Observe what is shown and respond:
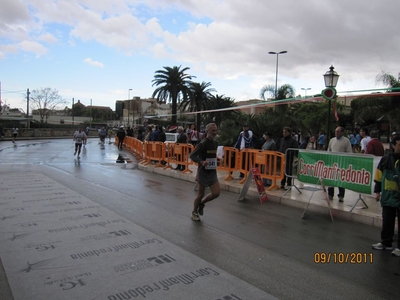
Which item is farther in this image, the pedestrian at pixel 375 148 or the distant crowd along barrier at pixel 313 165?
the pedestrian at pixel 375 148

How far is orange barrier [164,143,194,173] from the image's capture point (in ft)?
42.3

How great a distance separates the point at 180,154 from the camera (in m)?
13.3

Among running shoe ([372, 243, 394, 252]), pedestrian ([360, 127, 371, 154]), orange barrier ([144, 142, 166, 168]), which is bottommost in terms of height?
running shoe ([372, 243, 394, 252])

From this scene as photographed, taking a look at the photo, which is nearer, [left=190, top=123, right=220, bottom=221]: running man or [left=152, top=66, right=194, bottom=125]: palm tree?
[left=190, top=123, right=220, bottom=221]: running man

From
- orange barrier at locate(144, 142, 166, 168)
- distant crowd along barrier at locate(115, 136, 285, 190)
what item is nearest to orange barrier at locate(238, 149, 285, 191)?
distant crowd along barrier at locate(115, 136, 285, 190)

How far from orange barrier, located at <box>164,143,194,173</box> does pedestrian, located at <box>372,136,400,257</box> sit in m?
8.04

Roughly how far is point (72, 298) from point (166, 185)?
745 cm

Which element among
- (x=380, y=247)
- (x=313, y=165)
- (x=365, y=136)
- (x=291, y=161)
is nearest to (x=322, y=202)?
(x=313, y=165)

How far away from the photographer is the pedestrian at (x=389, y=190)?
494 centimetres

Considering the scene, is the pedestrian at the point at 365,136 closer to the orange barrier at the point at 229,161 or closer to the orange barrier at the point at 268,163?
the orange barrier at the point at 268,163

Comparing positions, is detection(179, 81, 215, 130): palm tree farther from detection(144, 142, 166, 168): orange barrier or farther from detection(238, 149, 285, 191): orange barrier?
detection(238, 149, 285, 191): orange barrier
